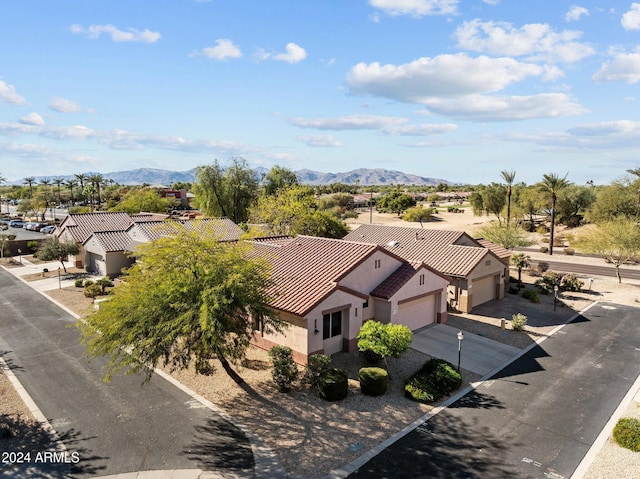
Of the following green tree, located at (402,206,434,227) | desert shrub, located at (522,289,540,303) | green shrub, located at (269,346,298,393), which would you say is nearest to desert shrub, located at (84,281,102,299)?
green shrub, located at (269,346,298,393)

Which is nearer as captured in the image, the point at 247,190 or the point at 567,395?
the point at 567,395

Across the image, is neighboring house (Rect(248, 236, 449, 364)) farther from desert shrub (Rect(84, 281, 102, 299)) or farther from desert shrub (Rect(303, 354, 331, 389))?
desert shrub (Rect(84, 281, 102, 299))

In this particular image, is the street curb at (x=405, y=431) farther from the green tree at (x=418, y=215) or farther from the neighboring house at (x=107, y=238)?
the green tree at (x=418, y=215)

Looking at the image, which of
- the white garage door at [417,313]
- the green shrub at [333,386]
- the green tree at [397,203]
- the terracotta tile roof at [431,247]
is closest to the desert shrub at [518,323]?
the terracotta tile roof at [431,247]

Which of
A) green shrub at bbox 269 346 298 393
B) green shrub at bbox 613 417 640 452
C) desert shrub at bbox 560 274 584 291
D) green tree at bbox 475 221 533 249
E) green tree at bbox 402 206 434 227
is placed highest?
green tree at bbox 402 206 434 227

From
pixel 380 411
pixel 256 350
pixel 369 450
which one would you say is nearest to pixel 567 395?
pixel 380 411

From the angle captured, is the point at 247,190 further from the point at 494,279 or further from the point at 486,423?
the point at 486,423

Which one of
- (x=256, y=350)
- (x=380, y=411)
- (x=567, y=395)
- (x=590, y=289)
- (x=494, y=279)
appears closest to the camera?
(x=380, y=411)
